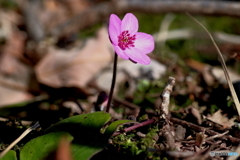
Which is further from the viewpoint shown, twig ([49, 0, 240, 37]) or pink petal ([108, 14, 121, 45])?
twig ([49, 0, 240, 37])

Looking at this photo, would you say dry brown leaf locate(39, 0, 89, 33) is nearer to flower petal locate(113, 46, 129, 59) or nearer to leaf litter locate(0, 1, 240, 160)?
leaf litter locate(0, 1, 240, 160)

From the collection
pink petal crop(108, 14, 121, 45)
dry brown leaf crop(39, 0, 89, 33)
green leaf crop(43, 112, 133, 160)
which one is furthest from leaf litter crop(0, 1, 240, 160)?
dry brown leaf crop(39, 0, 89, 33)

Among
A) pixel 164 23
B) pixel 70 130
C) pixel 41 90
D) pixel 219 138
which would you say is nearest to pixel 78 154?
pixel 70 130

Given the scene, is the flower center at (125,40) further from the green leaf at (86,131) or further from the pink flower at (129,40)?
the green leaf at (86,131)

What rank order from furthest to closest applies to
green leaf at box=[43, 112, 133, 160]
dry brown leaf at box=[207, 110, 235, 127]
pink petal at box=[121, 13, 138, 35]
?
dry brown leaf at box=[207, 110, 235, 127] < pink petal at box=[121, 13, 138, 35] < green leaf at box=[43, 112, 133, 160]

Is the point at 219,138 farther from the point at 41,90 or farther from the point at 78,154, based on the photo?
the point at 41,90

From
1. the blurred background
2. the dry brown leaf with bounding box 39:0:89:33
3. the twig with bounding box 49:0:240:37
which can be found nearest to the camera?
the blurred background
